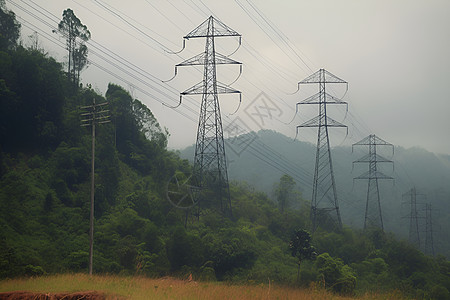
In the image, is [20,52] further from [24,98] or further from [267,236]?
[267,236]

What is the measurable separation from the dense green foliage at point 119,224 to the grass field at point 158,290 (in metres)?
10.6

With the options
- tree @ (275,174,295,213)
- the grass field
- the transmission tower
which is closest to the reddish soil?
the grass field

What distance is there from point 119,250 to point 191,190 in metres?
11.2

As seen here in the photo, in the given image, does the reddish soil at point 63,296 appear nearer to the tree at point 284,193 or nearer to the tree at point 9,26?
the tree at point 9,26

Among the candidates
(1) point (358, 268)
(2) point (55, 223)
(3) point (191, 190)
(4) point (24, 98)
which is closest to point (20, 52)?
(4) point (24, 98)

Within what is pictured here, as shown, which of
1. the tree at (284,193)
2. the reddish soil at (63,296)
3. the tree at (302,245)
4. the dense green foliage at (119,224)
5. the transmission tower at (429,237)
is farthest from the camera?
the tree at (284,193)

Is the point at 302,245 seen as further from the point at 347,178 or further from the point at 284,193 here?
the point at 347,178

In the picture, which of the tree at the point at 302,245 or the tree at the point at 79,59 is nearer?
the tree at the point at 302,245

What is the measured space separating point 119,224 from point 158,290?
28.5 m

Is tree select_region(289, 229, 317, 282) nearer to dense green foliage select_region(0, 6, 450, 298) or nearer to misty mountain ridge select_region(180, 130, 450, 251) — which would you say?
dense green foliage select_region(0, 6, 450, 298)

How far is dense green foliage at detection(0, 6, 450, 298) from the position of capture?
119ft

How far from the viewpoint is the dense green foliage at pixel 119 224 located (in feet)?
119

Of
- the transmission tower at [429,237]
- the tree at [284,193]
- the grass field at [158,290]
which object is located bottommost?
the transmission tower at [429,237]

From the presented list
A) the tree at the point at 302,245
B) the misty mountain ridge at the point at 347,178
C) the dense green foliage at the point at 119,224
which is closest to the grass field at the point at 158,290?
the dense green foliage at the point at 119,224
